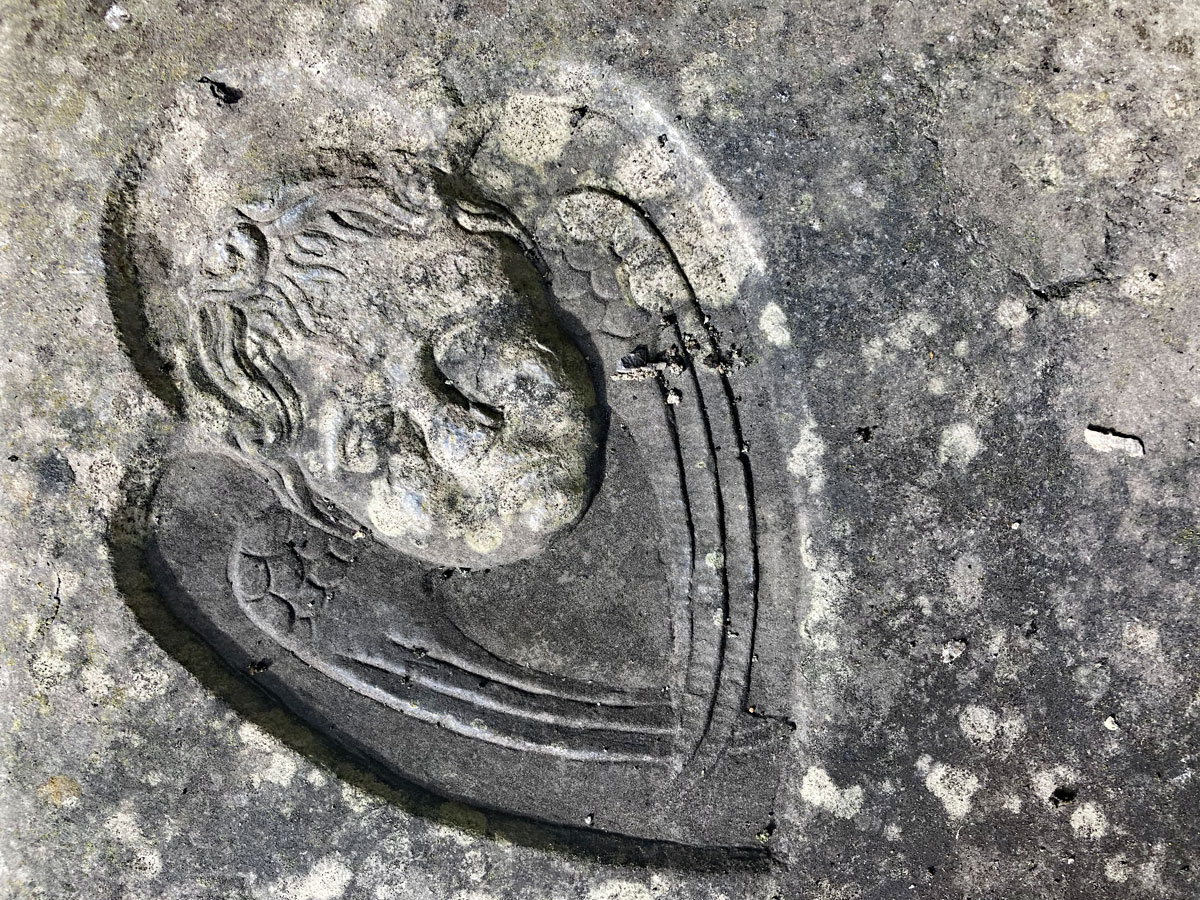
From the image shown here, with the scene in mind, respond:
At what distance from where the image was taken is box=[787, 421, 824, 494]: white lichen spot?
8.52 ft

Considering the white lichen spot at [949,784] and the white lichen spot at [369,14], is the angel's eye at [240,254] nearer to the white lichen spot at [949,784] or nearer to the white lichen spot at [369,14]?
the white lichen spot at [369,14]

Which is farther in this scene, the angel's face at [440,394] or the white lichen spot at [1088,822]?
the white lichen spot at [1088,822]

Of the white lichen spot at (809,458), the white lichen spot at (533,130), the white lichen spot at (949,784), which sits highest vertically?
the white lichen spot at (533,130)

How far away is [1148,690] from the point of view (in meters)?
2.62

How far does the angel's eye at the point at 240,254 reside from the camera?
8.30 ft

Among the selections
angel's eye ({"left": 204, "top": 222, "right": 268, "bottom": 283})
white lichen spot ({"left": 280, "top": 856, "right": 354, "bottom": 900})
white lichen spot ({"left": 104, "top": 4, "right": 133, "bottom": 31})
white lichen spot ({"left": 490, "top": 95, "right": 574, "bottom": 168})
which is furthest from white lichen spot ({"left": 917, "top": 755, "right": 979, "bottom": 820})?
white lichen spot ({"left": 104, "top": 4, "right": 133, "bottom": 31})

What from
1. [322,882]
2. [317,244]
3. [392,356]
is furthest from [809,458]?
[322,882]

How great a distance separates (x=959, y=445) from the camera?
8.46ft

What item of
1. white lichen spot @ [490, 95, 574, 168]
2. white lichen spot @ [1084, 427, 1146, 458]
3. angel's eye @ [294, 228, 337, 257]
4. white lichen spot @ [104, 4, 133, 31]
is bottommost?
angel's eye @ [294, 228, 337, 257]

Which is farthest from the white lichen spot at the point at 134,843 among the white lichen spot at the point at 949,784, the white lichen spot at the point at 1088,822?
the white lichen spot at the point at 1088,822

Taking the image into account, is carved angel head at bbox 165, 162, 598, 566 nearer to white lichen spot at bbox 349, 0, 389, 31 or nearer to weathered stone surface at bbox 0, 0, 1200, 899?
weathered stone surface at bbox 0, 0, 1200, 899

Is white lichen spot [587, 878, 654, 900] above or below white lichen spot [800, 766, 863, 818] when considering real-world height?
below

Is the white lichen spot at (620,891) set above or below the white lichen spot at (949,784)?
below

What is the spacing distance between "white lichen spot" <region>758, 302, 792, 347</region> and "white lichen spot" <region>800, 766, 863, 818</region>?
5.04ft
